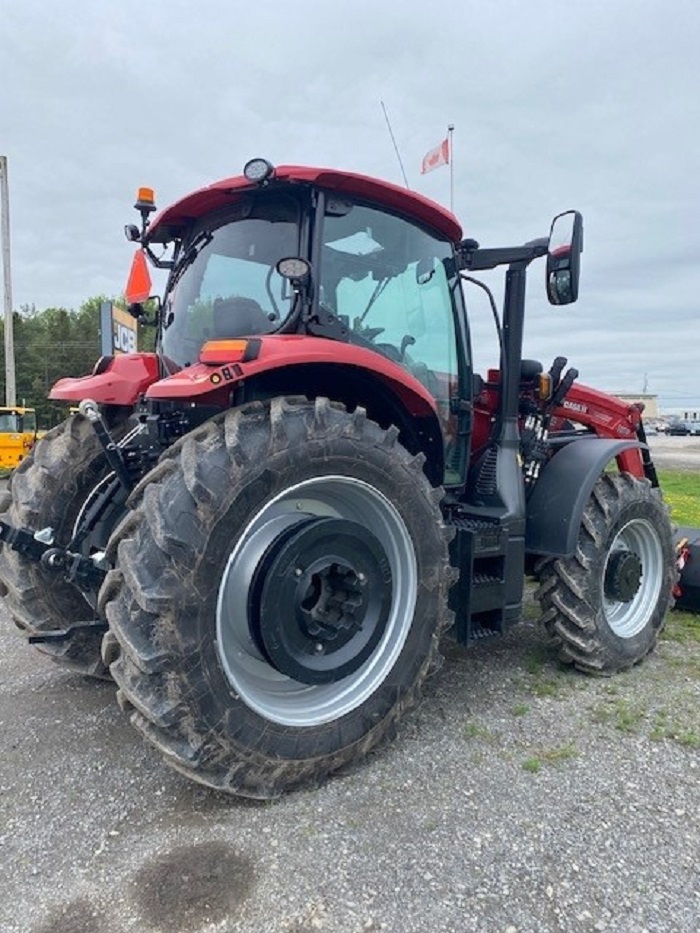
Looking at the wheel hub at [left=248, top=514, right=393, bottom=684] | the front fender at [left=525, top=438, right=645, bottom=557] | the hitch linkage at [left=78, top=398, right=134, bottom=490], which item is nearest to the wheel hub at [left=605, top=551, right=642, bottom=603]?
the front fender at [left=525, top=438, right=645, bottom=557]

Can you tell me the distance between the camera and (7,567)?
12.0 ft

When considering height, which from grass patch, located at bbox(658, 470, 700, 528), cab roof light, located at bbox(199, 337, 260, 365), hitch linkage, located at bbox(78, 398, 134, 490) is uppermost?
cab roof light, located at bbox(199, 337, 260, 365)

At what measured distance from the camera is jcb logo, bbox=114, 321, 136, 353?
498 cm

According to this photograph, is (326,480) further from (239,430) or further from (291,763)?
(291,763)

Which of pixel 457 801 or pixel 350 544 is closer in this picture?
pixel 457 801

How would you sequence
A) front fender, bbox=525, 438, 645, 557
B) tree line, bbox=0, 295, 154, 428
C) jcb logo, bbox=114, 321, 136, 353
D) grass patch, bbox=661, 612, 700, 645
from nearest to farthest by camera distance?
1. front fender, bbox=525, 438, 645, 557
2. grass patch, bbox=661, 612, 700, 645
3. jcb logo, bbox=114, 321, 136, 353
4. tree line, bbox=0, 295, 154, 428

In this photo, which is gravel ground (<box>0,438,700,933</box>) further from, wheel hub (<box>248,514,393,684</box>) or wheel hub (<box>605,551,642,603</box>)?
wheel hub (<box>605,551,642,603</box>)

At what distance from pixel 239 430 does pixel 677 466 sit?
73.7 ft

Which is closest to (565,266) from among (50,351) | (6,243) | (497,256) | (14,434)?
(497,256)

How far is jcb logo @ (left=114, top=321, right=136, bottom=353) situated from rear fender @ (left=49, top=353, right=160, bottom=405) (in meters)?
1.16

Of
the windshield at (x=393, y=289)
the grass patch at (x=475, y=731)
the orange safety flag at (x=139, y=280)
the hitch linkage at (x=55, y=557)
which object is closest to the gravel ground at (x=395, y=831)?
the grass patch at (x=475, y=731)

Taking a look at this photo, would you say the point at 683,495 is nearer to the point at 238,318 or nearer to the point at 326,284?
the point at 326,284

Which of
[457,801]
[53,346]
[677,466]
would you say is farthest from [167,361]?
[53,346]

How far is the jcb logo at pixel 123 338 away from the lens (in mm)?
4976
